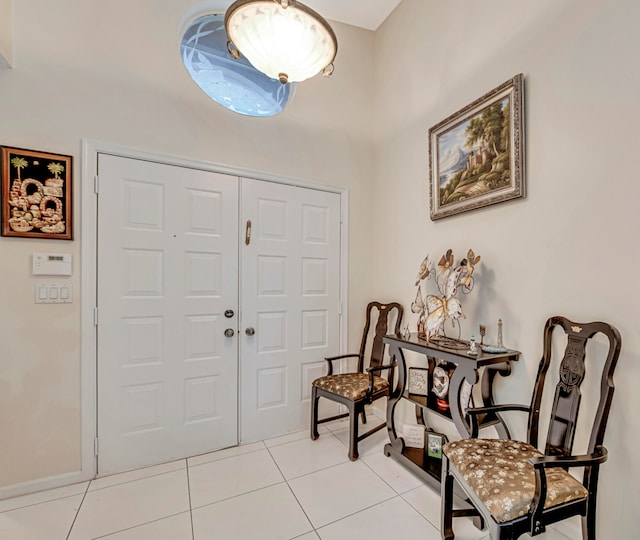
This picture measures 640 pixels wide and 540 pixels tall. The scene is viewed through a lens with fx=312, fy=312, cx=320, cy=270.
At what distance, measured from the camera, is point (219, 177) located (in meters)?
2.41

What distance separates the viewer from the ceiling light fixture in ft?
4.58

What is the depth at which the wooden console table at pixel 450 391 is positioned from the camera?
66.1 inches

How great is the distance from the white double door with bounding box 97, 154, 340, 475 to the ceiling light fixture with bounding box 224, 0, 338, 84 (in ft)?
3.51

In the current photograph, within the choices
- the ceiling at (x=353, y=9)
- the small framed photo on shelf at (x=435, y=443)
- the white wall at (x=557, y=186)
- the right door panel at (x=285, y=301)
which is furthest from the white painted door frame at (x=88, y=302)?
the white wall at (x=557, y=186)

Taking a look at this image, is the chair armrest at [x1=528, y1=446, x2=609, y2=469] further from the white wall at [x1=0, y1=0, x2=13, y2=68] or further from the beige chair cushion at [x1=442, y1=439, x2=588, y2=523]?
the white wall at [x1=0, y1=0, x2=13, y2=68]

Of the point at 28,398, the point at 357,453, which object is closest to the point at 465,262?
the point at 357,453

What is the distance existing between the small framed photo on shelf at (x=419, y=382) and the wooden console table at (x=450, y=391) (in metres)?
0.02

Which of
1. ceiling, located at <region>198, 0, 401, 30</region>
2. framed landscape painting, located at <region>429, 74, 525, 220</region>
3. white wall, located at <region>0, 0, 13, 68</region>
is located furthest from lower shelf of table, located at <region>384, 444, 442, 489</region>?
ceiling, located at <region>198, 0, 401, 30</region>

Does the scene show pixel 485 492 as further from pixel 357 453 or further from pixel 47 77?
pixel 47 77

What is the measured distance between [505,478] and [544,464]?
0.68 feet

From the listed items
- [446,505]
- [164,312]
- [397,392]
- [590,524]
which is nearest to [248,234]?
[164,312]

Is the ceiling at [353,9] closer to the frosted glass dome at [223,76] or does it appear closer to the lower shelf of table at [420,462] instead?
the frosted glass dome at [223,76]

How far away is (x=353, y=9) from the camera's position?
281 cm

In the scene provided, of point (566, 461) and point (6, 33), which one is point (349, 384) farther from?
point (6, 33)
